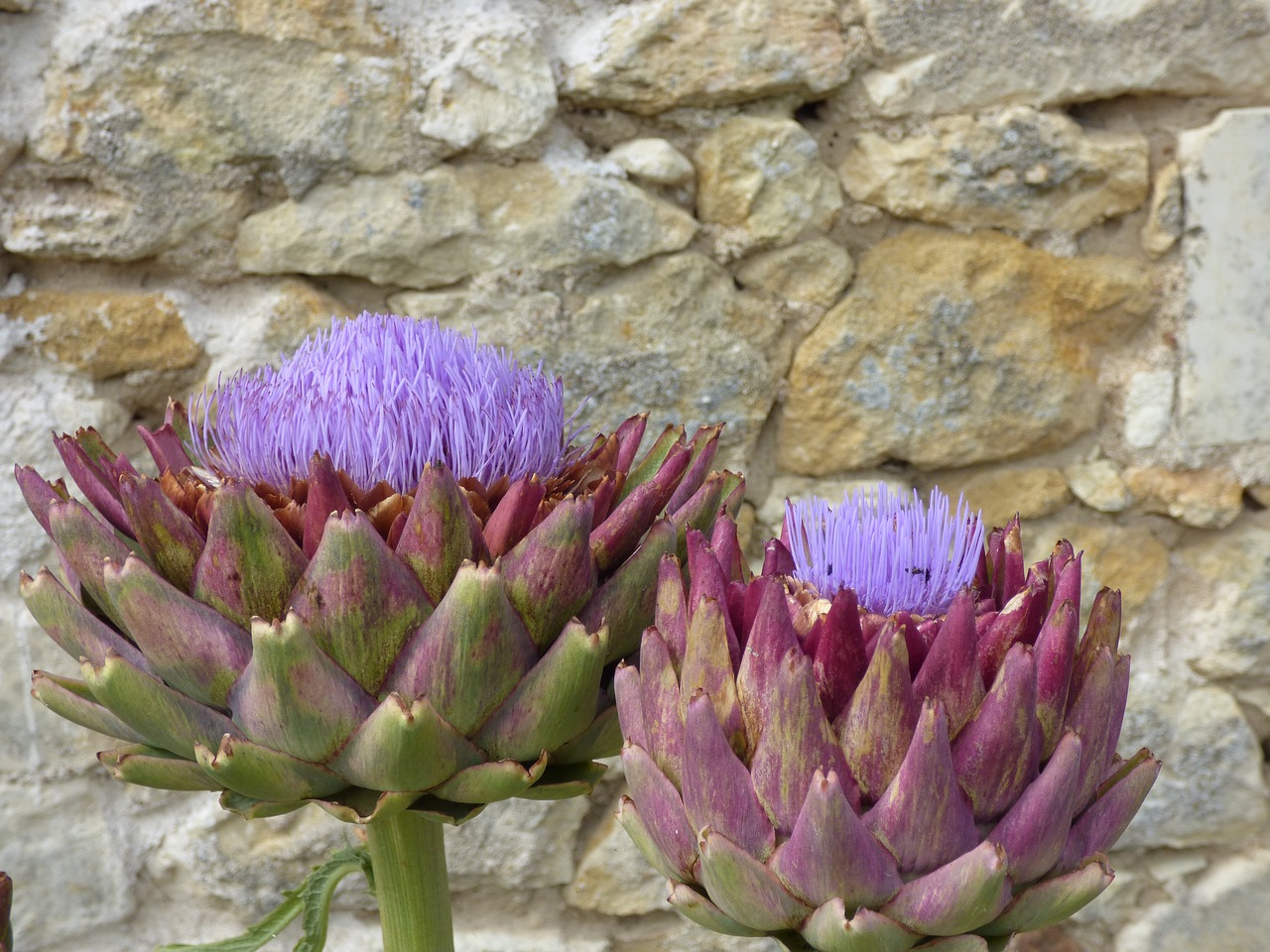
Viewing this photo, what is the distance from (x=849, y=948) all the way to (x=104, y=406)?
76 centimetres

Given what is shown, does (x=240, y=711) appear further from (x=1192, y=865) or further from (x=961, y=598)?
(x=1192, y=865)

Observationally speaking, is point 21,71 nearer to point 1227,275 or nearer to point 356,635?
point 356,635

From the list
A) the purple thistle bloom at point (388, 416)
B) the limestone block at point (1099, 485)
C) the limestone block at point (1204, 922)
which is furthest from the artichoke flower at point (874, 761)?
the limestone block at point (1204, 922)

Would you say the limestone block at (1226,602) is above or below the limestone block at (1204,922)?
above

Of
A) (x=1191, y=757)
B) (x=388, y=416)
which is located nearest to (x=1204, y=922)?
(x=1191, y=757)

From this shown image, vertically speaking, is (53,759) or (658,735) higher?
Answer: (658,735)

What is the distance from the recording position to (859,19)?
3.35 feet

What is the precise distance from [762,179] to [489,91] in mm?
243

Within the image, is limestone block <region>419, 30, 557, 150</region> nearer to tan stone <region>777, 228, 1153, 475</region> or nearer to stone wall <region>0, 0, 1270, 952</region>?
stone wall <region>0, 0, 1270, 952</region>

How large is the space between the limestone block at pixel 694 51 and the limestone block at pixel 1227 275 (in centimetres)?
35

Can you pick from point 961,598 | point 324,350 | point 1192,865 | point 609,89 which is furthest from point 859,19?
point 1192,865

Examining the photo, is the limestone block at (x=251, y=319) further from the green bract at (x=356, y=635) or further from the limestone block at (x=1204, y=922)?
the limestone block at (x=1204, y=922)

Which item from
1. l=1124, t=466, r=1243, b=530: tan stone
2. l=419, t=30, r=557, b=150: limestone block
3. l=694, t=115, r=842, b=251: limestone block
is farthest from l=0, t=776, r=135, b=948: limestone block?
l=1124, t=466, r=1243, b=530: tan stone

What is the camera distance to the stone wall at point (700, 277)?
937mm
